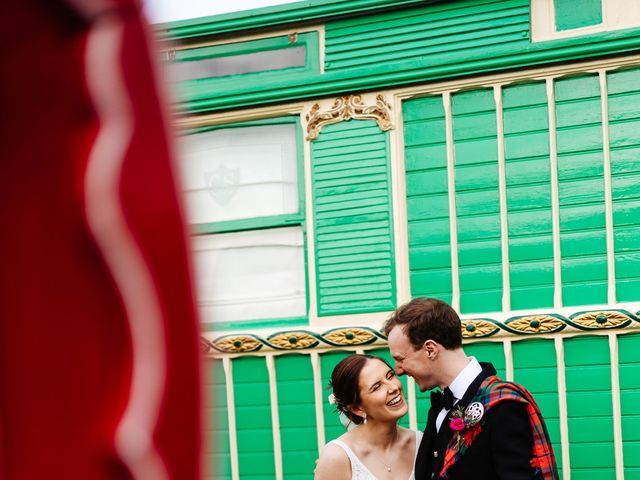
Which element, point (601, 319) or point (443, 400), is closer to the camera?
point (443, 400)

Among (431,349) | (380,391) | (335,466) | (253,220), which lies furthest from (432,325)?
(253,220)

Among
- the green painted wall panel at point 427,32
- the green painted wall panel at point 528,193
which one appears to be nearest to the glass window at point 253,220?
the green painted wall panel at point 427,32

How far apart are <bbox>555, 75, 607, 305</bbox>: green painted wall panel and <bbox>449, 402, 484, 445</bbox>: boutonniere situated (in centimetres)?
203

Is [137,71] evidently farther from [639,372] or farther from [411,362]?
[639,372]

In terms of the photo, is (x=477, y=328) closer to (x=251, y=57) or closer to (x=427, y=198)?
(x=427, y=198)

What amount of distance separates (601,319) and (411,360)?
183 centimetres

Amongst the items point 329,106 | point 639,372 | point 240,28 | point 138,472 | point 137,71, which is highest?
point 240,28

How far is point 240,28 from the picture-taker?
629cm

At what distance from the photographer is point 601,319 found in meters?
5.36

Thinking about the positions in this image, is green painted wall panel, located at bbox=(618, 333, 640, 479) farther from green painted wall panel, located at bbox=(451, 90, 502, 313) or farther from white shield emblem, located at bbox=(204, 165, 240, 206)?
white shield emblem, located at bbox=(204, 165, 240, 206)

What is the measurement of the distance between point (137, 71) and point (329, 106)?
5296 millimetres

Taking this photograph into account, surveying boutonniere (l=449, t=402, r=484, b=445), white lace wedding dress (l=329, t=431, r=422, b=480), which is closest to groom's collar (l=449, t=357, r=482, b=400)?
boutonniere (l=449, t=402, r=484, b=445)

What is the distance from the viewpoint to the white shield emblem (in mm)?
6336

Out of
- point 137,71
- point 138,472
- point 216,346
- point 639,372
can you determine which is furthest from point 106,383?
point 216,346
